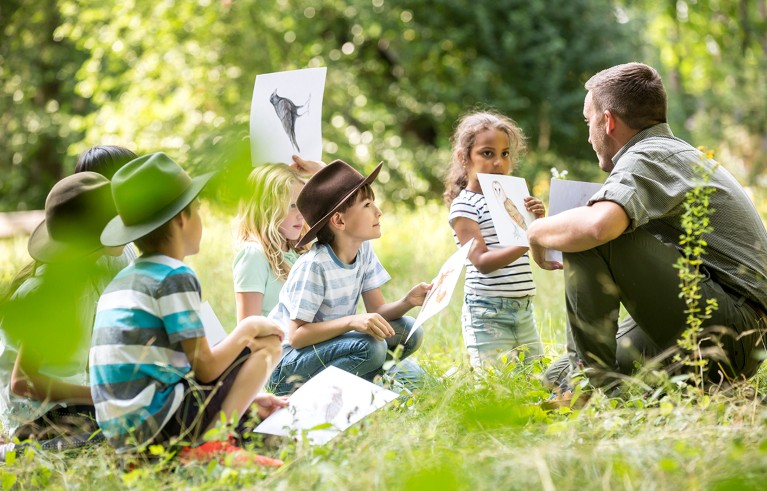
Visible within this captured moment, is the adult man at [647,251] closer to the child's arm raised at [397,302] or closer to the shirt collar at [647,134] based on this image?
the shirt collar at [647,134]

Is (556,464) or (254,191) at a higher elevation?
Result: (254,191)

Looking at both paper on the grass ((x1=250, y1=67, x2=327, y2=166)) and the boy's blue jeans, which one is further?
paper on the grass ((x1=250, y1=67, x2=327, y2=166))

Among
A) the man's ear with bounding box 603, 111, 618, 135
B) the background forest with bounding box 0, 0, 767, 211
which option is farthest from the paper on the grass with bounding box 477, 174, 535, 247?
the background forest with bounding box 0, 0, 767, 211

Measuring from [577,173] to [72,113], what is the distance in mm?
10133

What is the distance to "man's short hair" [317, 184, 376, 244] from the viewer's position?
3510mm

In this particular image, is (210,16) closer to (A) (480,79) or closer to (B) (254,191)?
(A) (480,79)

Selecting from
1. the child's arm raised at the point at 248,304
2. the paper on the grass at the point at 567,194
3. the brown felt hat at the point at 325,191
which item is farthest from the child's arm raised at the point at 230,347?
the paper on the grass at the point at 567,194

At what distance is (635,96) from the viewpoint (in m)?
3.35

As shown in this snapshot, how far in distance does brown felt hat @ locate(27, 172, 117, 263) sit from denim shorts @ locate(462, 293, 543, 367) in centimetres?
179

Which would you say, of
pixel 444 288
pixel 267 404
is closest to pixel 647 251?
pixel 444 288

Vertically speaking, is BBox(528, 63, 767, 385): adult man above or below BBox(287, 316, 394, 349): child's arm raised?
above

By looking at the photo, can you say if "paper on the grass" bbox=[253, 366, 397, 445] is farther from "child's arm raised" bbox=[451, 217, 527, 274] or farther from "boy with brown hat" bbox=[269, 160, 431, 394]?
"child's arm raised" bbox=[451, 217, 527, 274]

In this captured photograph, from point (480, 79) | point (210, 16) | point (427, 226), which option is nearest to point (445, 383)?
point (427, 226)

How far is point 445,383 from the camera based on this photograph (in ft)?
11.2
